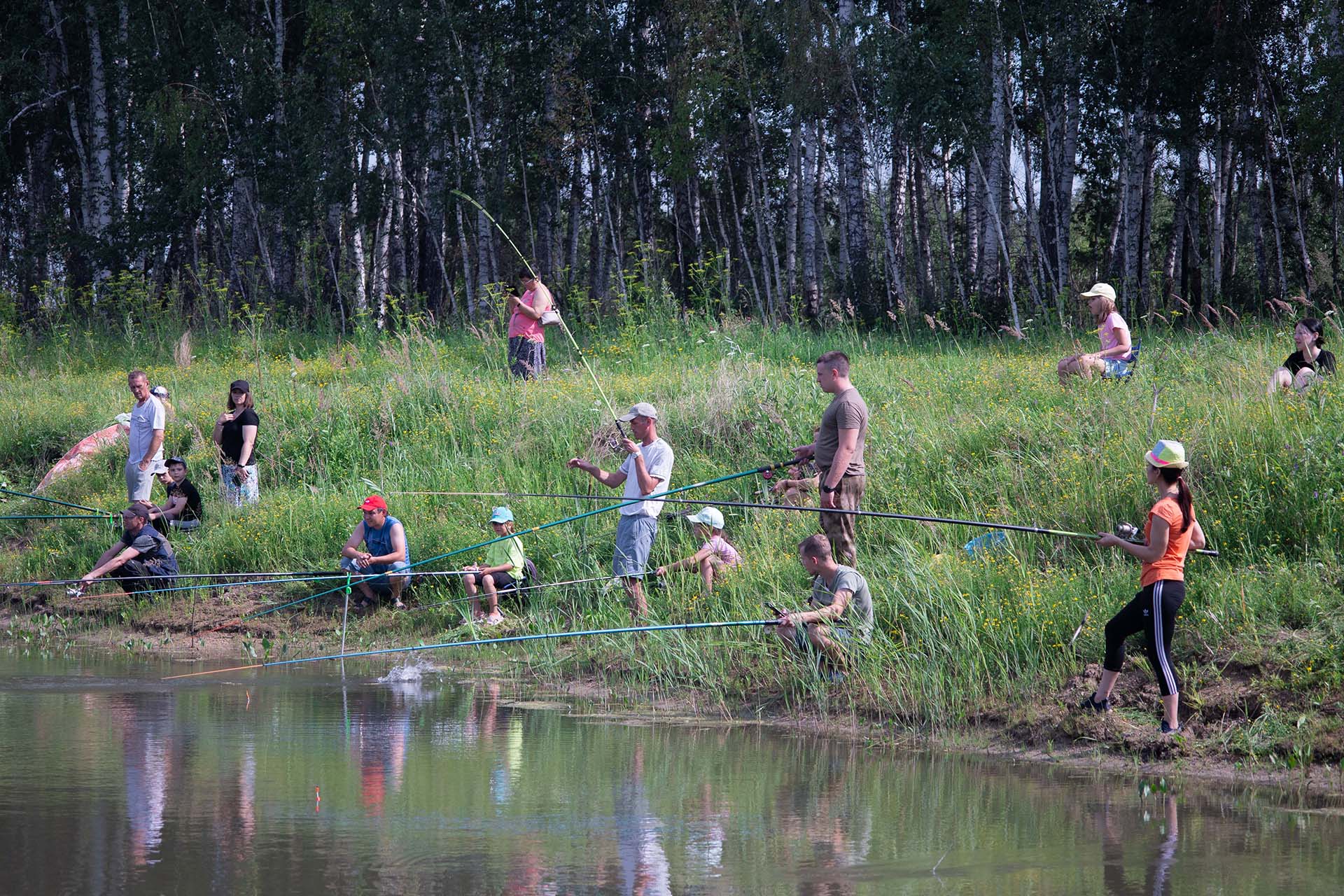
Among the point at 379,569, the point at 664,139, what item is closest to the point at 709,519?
the point at 379,569

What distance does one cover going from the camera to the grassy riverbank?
7.22 m

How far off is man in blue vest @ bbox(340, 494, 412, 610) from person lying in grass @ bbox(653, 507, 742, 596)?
7.58 ft

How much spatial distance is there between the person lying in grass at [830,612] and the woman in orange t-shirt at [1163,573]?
1.53 metres

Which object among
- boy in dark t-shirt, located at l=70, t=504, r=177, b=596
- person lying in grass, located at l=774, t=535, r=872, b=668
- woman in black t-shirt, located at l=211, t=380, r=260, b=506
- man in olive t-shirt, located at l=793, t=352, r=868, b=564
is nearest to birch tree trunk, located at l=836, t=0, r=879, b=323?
woman in black t-shirt, located at l=211, t=380, r=260, b=506

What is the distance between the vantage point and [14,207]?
35.8 m

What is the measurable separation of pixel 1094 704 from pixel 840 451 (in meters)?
2.25

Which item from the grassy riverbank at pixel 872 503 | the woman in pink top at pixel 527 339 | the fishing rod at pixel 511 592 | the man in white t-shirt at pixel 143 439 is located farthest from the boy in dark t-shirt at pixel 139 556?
the woman in pink top at pixel 527 339

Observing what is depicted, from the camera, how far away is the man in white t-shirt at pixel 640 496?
31.3ft

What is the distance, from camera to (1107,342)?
10758 millimetres

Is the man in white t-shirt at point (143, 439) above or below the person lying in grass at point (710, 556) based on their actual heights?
above

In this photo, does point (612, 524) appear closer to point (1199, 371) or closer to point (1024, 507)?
point (1024, 507)

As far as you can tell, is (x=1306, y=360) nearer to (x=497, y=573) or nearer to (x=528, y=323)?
(x=497, y=573)

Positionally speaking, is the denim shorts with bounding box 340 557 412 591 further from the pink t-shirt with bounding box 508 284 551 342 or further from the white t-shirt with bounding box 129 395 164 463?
the pink t-shirt with bounding box 508 284 551 342

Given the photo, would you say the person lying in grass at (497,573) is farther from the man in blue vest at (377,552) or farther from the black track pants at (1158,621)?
the black track pants at (1158,621)
